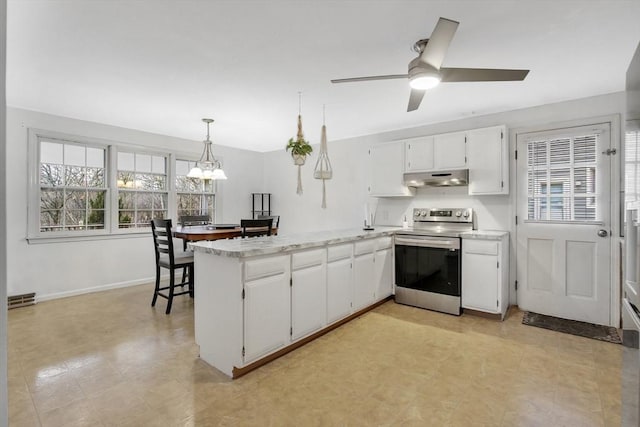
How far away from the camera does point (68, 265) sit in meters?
4.18

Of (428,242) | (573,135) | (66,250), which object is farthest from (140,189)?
(573,135)

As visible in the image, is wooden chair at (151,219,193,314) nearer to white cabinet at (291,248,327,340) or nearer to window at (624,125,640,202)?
white cabinet at (291,248,327,340)

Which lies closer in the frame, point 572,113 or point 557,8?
point 557,8

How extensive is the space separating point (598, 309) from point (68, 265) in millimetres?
6359

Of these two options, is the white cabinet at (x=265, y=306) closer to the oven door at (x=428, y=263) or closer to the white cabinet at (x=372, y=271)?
the white cabinet at (x=372, y=271)

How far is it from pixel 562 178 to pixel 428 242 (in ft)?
5.25

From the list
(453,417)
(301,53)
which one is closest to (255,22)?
(301,53)

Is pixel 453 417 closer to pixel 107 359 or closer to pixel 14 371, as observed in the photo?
pixel 107 359

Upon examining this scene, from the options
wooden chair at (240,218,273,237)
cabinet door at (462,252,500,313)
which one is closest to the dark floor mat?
cabinet door at (462,252,500,313)

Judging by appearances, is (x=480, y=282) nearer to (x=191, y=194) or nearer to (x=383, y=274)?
(x=383, y=274)

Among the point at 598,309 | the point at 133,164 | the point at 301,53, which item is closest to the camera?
the point at 301,53

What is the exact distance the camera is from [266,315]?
7.79 feet

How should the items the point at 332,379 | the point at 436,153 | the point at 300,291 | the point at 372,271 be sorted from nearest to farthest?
1. the point at 332,379
2. the point at 300,291
3. the point at 372,271
4. the point at 436,153

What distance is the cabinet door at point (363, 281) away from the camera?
3400 mm
